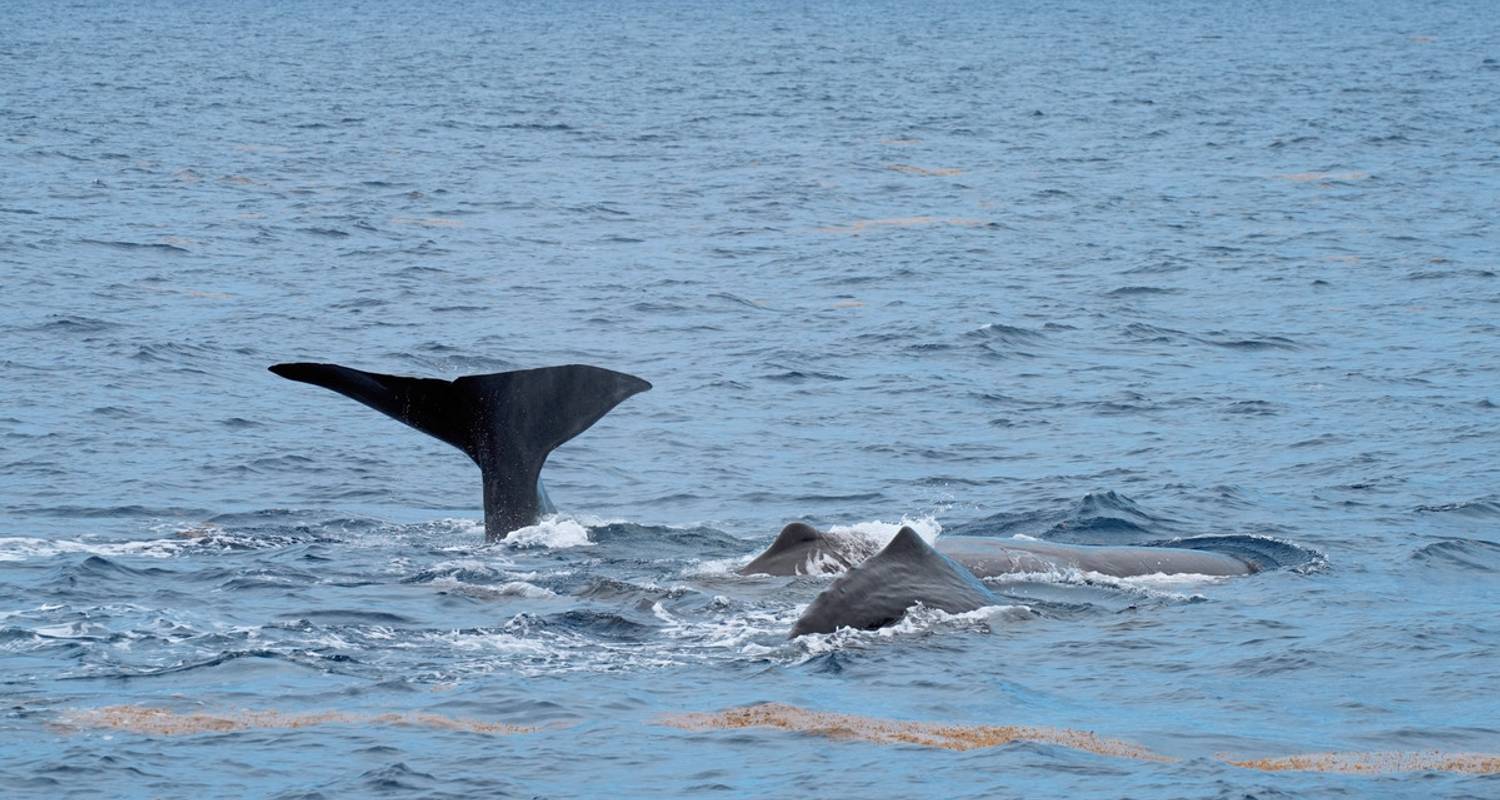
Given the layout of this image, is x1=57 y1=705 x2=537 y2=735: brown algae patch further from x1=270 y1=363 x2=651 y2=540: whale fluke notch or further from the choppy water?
x1=270 y1=363 x2=651 y2=540: whale fluke notch

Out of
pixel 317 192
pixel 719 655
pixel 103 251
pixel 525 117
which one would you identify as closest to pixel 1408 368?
pixel 719 655

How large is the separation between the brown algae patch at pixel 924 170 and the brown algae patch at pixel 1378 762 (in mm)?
31654

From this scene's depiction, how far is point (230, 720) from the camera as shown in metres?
10.3

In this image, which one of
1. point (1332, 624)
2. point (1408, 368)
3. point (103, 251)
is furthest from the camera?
point (103, 251)

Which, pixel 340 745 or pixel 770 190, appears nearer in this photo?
pixel 340 745

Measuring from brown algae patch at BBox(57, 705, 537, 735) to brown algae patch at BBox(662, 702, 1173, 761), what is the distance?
3.24ft

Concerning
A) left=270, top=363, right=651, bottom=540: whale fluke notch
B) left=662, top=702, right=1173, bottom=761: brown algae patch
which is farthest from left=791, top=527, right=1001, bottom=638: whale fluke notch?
left=270, top=363, right=651, bottom=540: whale fluke notch

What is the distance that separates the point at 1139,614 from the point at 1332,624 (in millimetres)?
1156

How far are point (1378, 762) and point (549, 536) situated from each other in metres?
6.34

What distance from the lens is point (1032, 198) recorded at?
37500mm

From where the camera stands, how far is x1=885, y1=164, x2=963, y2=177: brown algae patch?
41344 millimetres

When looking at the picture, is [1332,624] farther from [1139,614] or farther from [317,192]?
[317,192]

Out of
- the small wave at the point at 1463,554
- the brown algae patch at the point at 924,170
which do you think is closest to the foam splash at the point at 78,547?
the small wave at the point at 1463,554

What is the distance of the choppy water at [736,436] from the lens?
34.5ft
